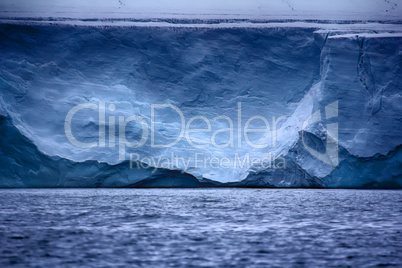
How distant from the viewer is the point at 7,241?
10.7ft

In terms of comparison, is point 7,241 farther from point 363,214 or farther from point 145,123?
point 145,123

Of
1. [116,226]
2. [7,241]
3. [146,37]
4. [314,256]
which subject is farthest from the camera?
[146,37]

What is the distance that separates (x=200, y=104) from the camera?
9.17 meters

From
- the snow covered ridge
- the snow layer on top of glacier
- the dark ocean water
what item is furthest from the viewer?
the snow layer on top of glacier

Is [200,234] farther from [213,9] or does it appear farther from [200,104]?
[213,9]

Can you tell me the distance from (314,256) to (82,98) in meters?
6.55

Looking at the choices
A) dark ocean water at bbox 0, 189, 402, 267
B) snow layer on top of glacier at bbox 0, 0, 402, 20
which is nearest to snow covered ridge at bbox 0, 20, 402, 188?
snow layer on top of glacier at bbox 0, 0, 402, 20

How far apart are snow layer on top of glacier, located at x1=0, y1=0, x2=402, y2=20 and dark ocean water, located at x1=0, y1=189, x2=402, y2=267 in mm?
4449

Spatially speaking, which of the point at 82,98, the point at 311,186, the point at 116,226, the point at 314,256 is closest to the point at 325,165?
the point at 311,186

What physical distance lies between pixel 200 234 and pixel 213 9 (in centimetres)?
664

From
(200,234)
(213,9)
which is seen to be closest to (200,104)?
(213,9)

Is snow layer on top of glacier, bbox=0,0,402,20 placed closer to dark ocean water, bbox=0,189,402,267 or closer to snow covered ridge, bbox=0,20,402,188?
snow covered ridge, bbox=0,20,402,188

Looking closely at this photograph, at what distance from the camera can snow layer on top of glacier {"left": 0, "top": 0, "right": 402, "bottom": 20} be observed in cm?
931

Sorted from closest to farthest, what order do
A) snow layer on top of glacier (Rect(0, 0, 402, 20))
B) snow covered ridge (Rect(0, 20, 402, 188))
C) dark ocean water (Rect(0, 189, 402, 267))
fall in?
dark ocean water (Rect(0, 189, 402, 267)), snow covered ridge (Rect(0, 20, 402, 188)), snow layer on top of glacier (Rect(0, 0, 402, 20))
